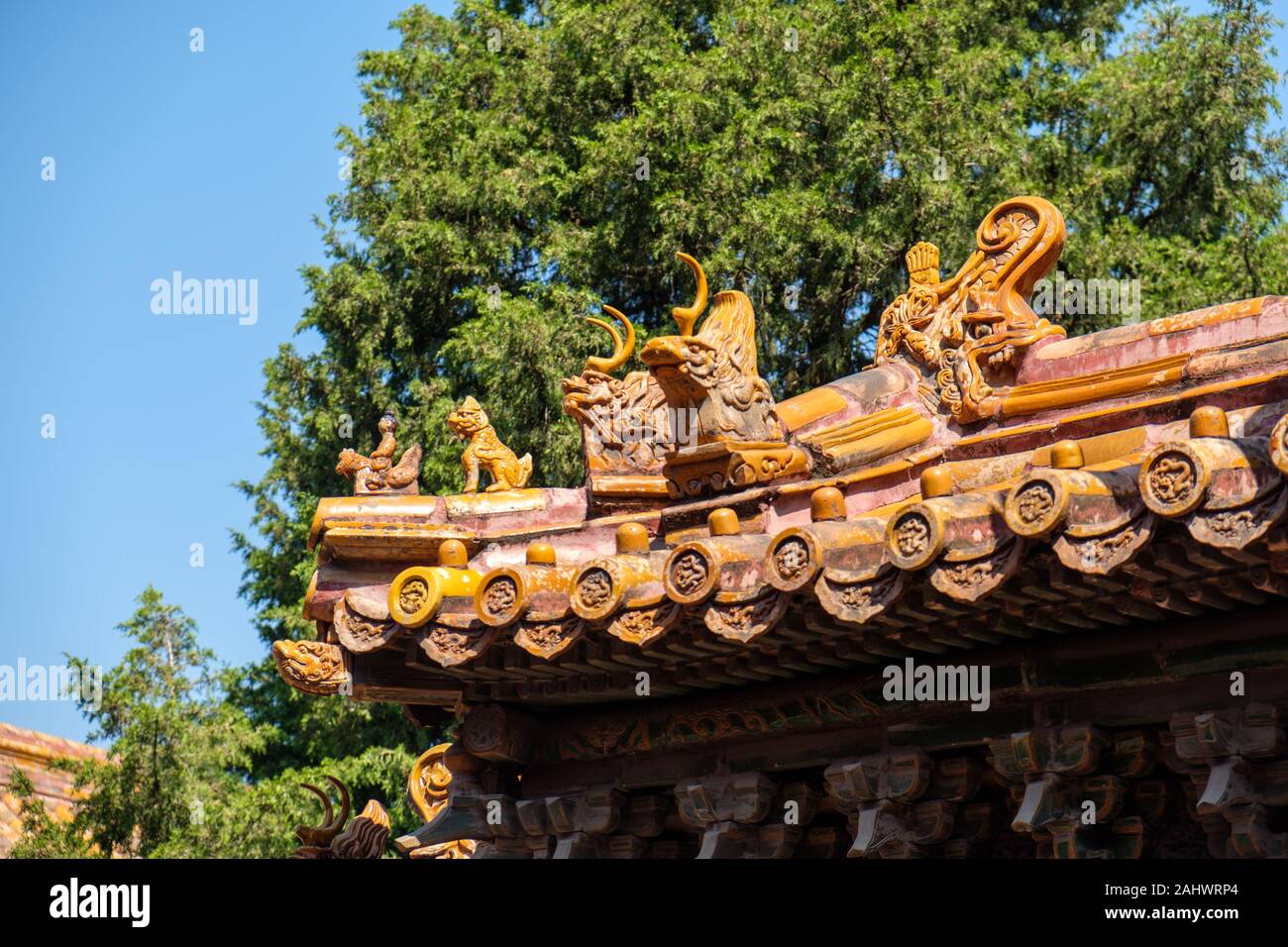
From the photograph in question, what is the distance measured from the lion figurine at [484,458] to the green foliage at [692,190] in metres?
8.68

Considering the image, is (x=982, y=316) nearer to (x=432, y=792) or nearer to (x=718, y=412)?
(x=718, y=412)

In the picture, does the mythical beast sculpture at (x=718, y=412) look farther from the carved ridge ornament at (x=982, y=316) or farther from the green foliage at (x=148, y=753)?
the green foliage at (x=148, y=753)

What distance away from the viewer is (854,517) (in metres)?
6.86

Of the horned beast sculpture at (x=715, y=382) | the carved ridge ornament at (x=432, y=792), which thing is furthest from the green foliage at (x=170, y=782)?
the horned beast sculpture at (x=715, y=382)

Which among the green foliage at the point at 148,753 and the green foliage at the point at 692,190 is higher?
the green foliage at the point at 692,190

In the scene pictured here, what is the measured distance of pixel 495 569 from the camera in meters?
6.75

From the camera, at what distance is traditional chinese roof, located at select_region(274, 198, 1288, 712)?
5566mm

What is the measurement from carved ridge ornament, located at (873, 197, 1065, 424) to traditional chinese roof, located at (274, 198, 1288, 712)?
1 centimetres

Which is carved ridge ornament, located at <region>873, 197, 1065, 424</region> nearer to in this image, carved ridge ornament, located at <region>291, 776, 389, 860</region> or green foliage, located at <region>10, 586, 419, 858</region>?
carved ridge ornament, located at <region>291, 776, 389, 860</region>

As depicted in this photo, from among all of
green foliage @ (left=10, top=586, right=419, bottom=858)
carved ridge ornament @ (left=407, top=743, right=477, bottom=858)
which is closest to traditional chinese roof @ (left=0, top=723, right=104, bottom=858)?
green foliage @ (left=10, top=586, right=419, bottom=858)

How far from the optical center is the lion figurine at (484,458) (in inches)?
325

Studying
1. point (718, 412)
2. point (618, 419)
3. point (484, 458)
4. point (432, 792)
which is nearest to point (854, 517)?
point (718, 412)

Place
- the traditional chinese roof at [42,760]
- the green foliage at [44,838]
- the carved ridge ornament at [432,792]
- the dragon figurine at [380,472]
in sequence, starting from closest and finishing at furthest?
the dragon figurine at [380,472] < the carved ridge ornament at [432,792] < the green foliage at [44,838] < the traditional chinese roof at [42,760]
